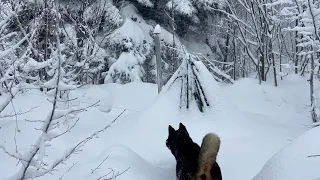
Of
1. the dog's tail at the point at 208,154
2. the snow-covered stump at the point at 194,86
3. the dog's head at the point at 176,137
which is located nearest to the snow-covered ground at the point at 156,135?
the snow-covered stump at the point at 194,86

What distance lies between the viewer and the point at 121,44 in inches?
455

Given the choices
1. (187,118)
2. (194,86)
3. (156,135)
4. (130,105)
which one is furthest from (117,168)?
(130,105)

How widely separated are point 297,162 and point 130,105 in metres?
5.40

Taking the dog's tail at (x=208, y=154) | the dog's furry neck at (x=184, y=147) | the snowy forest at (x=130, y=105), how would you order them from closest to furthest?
the snowy forest at (x=130, y=105) → the dog's tail at (x=208, y=154) → the dog's furry neck at (x=184, y=147)

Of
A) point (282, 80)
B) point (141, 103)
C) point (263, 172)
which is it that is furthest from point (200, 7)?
point (263, 172)

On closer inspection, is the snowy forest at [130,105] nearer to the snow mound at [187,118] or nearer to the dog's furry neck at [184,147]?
the snow mound at [187,118]

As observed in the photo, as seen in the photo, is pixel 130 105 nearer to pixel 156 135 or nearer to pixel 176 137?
pixel 156 135

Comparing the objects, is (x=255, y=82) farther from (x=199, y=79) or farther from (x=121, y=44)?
(x=121, y=44)

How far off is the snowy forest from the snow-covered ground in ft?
0.06

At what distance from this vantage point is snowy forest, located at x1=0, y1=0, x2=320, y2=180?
9.14ft

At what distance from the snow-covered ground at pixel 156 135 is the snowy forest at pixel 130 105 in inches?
0.7

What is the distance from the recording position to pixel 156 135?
17.8 feet

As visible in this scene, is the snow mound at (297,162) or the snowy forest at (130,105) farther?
the snow mound at (297,162)

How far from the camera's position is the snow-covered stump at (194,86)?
18.9 feet
